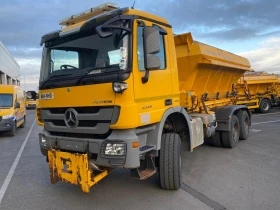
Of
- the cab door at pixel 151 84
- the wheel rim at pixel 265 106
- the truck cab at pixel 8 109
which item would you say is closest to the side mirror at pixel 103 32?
the cab door at pixel 151 84

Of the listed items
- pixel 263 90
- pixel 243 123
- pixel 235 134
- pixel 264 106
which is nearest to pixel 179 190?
pixel 235 134

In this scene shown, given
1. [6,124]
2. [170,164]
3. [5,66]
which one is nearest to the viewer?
[170,164]

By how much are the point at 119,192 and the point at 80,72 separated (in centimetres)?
220

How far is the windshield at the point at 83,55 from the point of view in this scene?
412cm

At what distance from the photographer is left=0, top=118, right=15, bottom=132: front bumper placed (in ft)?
39.3

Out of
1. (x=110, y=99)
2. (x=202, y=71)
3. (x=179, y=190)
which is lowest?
(x=179, y=190)

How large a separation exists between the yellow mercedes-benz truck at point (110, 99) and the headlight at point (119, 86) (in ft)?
0.04

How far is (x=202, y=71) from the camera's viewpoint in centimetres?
721

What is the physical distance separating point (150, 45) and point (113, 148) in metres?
1.56

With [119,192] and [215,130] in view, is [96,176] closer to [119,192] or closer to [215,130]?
[119,192]

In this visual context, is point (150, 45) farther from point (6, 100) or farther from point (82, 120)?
point (6, 100)

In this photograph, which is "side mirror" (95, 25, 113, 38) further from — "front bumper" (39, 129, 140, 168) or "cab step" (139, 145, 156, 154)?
"cab step" (139, 145, 156, 154)

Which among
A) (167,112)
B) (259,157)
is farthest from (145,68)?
(259,157)

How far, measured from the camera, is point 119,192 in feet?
16.6
